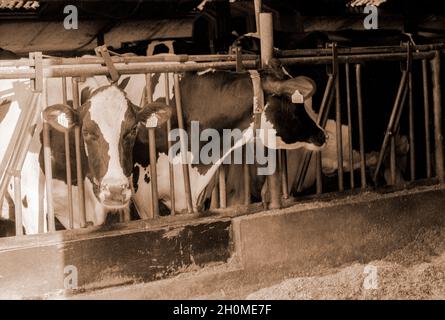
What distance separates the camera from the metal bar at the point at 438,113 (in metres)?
4.90

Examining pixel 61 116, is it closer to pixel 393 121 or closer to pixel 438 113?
pixel 393 121

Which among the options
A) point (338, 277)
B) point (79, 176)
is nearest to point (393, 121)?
point (338, 277)

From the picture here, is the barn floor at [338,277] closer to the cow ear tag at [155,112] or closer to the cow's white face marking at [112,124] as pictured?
the cow's white face marking at [112,124]

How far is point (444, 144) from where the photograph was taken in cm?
506

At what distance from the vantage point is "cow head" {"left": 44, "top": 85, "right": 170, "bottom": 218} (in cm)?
377

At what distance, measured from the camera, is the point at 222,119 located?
4.62 metres

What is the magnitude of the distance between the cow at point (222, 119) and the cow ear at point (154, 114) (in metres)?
0.47

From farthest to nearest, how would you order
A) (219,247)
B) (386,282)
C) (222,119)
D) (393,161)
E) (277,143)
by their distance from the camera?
(393,161) → (222,119) → (277,143) → (219,247) → (386,282)

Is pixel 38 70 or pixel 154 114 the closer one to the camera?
pixel 38 70

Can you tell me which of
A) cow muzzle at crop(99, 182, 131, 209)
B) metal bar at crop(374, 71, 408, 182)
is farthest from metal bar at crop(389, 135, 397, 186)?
cow muzzle at crop(99, 182, 131, 209)

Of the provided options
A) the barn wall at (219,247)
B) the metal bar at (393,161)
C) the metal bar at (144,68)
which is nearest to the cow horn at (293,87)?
the metal bar at (144,68)

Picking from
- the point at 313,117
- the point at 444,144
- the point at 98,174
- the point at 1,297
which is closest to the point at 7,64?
the point at 98,174

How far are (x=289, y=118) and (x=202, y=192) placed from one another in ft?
3.07

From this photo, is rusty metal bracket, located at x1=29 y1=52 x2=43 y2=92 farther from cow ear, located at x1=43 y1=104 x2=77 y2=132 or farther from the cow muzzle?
the cow muzzle
